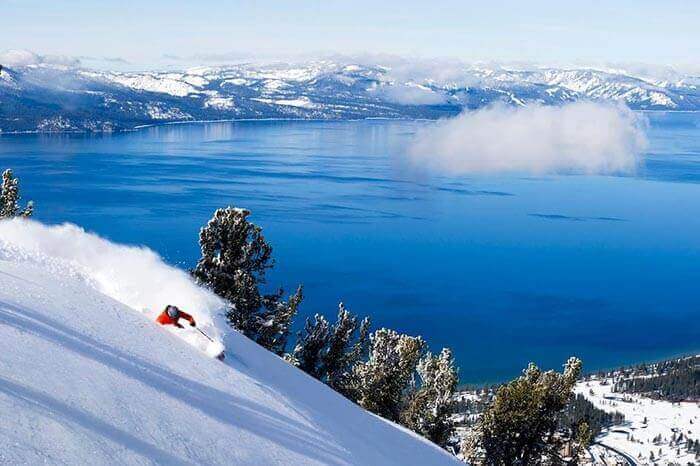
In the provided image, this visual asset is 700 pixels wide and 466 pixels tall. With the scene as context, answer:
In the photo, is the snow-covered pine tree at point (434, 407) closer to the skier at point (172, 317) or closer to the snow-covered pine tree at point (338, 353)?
the snow-covered pine tree at point (338, 353)

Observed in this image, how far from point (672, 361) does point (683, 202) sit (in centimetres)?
10543

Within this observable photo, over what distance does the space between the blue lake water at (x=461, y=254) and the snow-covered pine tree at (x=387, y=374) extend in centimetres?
6421

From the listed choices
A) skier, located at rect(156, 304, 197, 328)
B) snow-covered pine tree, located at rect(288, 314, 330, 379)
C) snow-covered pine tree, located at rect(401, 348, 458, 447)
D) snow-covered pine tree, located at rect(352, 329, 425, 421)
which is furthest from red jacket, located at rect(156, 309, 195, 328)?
snow-covered pine tree, located at rect(401, 348, 458, 447)

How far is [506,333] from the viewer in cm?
10219

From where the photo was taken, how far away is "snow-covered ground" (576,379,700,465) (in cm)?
11931

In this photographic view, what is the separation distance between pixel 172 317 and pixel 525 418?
17.7 meters

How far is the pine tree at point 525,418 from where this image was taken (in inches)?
1061

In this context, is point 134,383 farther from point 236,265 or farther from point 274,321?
point 274,321

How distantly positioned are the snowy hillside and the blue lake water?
79.5 meters

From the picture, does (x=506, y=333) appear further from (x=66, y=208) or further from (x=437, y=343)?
(x=66, y=208)

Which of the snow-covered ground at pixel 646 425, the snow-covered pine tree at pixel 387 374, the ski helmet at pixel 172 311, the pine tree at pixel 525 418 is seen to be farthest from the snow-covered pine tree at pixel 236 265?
the snow-covered ground at pixel 646 425

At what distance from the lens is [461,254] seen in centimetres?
13538

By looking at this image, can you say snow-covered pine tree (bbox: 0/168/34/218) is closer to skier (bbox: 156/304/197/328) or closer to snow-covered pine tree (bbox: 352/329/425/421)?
snow-covered pine tree (bbox: 352/329/425/421)

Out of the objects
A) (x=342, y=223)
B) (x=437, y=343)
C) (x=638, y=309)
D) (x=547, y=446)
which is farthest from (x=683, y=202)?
(x=547, y=446)
